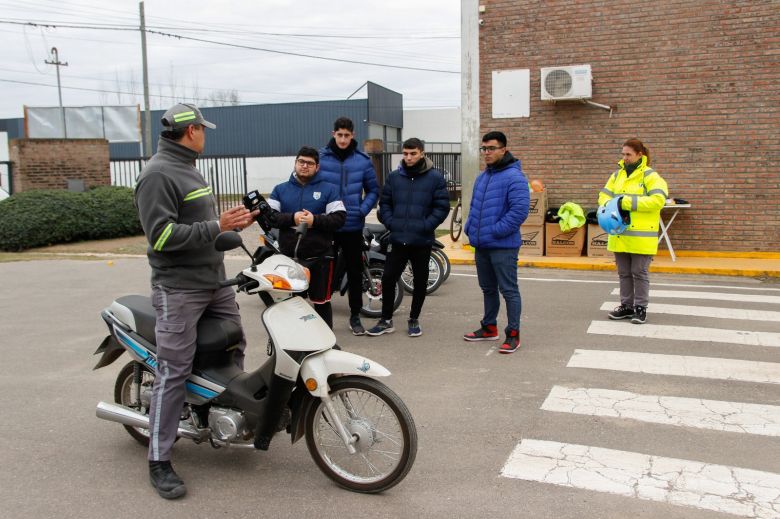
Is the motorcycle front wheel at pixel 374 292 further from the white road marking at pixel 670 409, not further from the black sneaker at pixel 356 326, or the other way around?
the white road marking at pixel 670 409

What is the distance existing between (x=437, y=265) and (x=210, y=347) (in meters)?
5.85

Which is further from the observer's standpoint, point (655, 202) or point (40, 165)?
point (40, 165)

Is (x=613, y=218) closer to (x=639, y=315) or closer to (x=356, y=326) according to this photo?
(x=639, y=315)

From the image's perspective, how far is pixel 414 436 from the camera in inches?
150

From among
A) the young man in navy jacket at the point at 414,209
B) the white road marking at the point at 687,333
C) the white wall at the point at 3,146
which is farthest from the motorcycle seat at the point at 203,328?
the white wall at the point at 3,146

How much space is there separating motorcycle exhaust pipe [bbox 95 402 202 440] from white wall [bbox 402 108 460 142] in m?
43.8

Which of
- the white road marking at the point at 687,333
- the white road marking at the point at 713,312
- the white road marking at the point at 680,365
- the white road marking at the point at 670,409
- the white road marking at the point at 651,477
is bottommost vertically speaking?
the white road marking at the point at 651,477

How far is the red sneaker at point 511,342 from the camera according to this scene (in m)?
6.80

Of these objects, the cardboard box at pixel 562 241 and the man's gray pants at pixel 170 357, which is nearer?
the man's gray pants at pixel 170 357

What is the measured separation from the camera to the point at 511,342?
270 inches

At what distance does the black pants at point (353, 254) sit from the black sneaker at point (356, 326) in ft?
0.21

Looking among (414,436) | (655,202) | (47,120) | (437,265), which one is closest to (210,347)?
(414,436)

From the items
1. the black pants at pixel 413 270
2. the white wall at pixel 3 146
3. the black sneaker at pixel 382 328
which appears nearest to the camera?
the black pants at pixel 413 270

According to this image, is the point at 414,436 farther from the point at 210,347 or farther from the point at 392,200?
the point at 392,200
